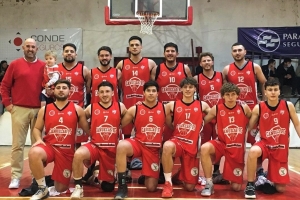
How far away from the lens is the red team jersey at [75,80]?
4953 mm

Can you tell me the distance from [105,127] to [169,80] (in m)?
1.29

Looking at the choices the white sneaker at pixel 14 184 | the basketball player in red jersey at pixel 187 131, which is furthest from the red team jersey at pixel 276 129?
the white sneaker at pixel 14 184

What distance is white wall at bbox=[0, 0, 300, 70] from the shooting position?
1141 centimetres

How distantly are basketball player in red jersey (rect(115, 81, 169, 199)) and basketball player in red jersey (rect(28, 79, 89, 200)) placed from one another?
60cm

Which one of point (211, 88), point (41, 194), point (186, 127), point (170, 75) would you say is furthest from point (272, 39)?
point (41, 194)

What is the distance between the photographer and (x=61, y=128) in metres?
4.29

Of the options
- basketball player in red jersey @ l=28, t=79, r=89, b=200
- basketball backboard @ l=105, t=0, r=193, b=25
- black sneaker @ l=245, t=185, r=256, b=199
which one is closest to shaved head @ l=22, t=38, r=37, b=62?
basketball player in red jersey @ l=28, t=79, r=89, b=200

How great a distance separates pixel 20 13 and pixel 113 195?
9.18 m

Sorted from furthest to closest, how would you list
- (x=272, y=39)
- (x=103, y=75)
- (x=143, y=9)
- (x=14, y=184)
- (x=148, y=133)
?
(x=272, y=39) < (x=143, y=9) < (x=103, y=75) < (x=14, y=184) < (x=148, y=133)

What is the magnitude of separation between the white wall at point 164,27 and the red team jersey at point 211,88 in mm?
6469

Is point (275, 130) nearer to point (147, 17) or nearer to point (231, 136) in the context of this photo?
point (231, 136)

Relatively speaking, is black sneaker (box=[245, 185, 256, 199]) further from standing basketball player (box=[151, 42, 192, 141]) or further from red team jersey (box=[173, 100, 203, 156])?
standing basketball player (box=[151, 42, 192, 141])

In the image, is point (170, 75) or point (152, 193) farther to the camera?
point (170, 75)

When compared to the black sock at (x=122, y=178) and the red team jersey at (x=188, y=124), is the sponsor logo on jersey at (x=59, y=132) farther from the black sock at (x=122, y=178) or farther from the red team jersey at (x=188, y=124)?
the red team jersey at (x=188, y=124)
